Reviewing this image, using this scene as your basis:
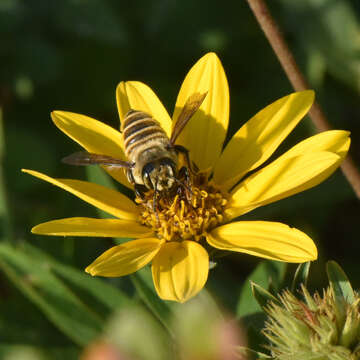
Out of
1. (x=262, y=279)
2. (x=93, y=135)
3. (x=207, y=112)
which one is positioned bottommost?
(x=262, y=279)

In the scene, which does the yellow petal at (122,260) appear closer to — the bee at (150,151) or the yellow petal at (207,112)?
the bee at (150,151)

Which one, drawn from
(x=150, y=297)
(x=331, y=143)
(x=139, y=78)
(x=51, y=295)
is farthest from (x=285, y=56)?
(x=139, y=78)

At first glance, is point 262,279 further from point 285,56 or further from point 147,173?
point 285,56

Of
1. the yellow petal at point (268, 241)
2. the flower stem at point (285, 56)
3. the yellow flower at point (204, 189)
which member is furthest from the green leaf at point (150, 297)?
the flower stem at point (285, 56)

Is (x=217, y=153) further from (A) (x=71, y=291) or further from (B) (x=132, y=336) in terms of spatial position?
(B) (x=132, y=336)

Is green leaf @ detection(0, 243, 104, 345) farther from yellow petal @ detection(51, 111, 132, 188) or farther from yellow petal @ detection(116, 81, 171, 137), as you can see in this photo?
yellow petal @ detection(116, 81, 171, 137)
